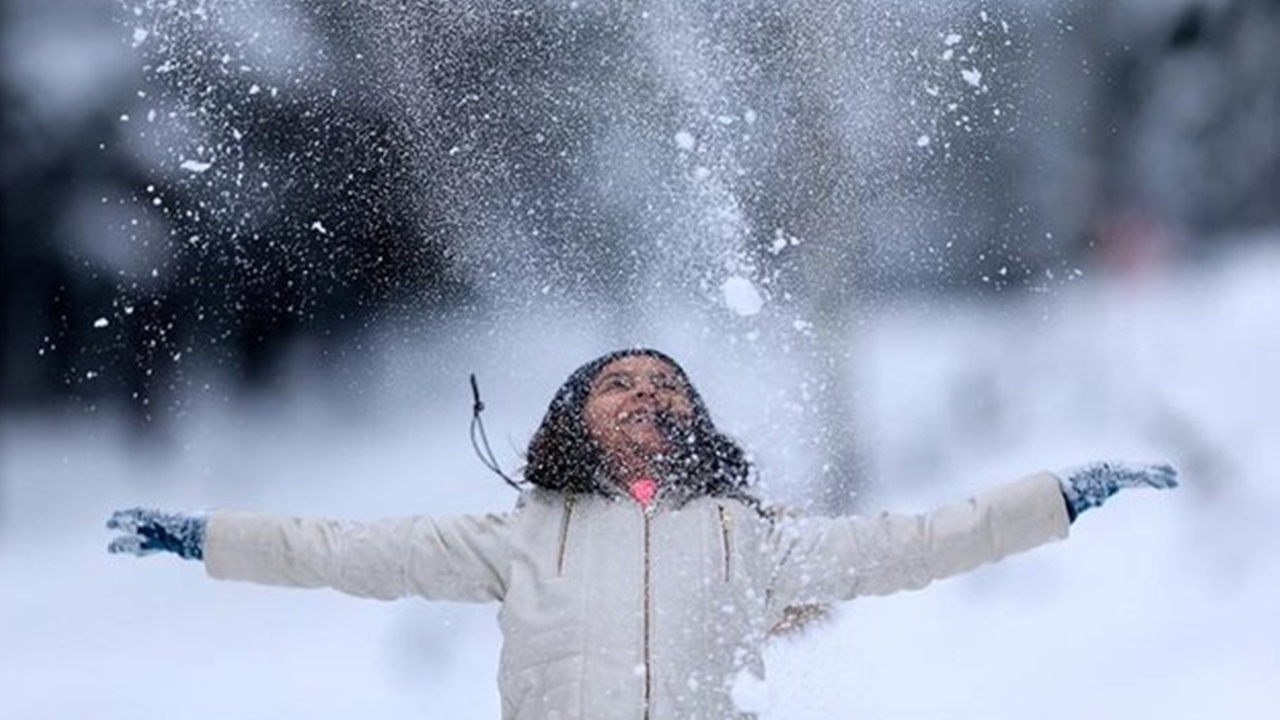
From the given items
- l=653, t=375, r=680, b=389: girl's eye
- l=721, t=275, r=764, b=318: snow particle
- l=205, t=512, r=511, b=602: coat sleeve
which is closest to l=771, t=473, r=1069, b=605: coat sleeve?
l=653, t=375, r=680, b=389: girl's eye

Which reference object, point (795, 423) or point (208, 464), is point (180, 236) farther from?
point (795, 423)

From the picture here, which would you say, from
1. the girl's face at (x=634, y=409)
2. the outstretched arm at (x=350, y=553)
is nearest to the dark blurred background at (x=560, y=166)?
the girl's face at (x=634, y=409)

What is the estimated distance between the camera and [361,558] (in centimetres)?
309

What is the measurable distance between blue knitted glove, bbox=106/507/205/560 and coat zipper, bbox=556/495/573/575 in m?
0.64

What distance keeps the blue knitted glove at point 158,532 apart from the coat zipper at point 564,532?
25.3 inches

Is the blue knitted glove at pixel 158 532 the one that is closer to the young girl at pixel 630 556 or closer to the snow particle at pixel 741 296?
the young girl at pixel 630 556

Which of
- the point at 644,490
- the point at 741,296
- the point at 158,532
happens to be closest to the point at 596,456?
the point at 644,490

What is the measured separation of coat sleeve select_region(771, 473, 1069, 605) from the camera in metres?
3.10

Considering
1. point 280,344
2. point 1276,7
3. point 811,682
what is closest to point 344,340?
point 280,344

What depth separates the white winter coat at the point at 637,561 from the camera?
2973 millimetres

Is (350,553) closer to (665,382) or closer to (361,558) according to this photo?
(361,558)

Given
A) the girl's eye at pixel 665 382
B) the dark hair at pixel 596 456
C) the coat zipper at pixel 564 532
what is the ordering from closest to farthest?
the coat zipper at pixel 564 532 → the dark hair at pixel 596 456 → the girl's eye at pixel 665 382

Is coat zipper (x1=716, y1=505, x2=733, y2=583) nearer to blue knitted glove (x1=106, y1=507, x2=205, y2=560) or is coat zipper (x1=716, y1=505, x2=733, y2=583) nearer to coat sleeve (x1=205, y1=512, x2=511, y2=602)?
coat sleeve (x1=205, y1=512, x2=511, y2=602)

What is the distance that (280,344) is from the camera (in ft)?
18.9
